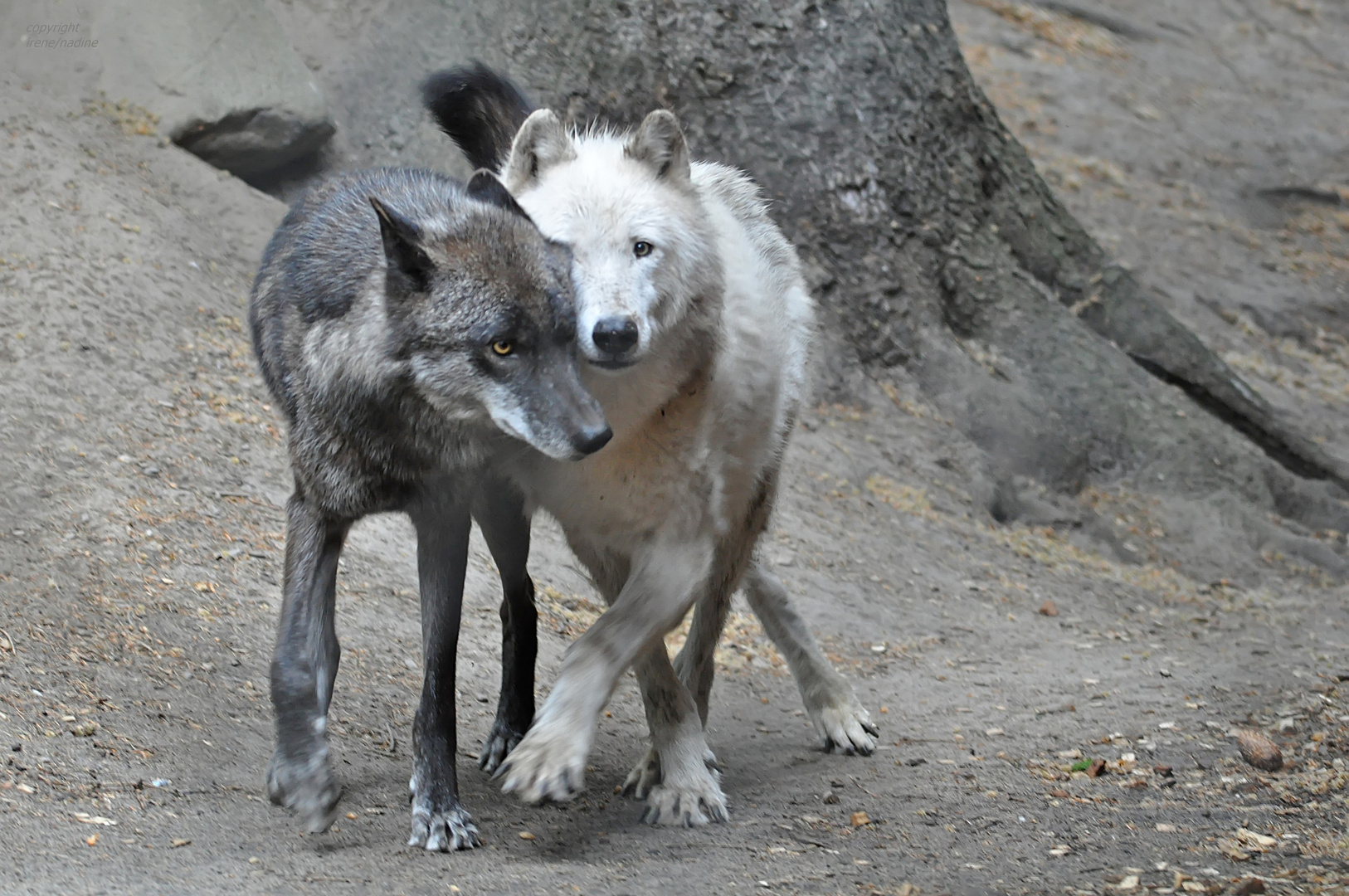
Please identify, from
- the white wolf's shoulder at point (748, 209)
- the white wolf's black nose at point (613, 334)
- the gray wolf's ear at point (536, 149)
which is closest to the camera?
the white wolf's black nose at point (613, 334)

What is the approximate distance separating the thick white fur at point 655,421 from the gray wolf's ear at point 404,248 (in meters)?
0.38

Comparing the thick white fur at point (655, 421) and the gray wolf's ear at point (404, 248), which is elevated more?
the gray wolf's ear at point (404, 248)

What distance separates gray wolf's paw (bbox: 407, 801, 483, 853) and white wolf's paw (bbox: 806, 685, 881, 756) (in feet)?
5.36

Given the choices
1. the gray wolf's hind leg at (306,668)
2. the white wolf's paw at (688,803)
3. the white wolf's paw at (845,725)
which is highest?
the gray wolf's hind leg at (306,668)

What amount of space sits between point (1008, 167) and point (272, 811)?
269 inches

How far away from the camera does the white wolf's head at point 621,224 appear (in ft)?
9.62

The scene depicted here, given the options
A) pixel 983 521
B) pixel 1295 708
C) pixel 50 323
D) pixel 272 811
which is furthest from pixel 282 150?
pixel 1295 708

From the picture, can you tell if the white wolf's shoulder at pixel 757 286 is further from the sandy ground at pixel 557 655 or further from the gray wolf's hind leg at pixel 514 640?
the sandy ground at pixel 557 655

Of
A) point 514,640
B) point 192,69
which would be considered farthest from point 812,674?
point 192,69

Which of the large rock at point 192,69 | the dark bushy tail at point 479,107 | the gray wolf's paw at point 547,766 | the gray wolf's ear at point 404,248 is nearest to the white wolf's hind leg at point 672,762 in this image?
the gray wolf's paw at point 547,766

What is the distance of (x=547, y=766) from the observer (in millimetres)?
2961

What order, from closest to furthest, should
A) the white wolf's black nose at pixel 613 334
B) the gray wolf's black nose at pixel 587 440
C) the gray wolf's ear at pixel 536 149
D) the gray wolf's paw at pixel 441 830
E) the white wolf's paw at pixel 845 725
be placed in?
1. the gray wolf's black nose at pixel 587 440
2. the white wolf's black nose at pixel 613 334
3. the gray wolf's paw at pixel 441 830
4. the gray wolf's ear at pixel 536 149
5. the white wolf's paw at pixel 845 725

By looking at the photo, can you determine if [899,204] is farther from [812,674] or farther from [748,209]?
[812,674]

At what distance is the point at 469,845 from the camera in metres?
3.07
